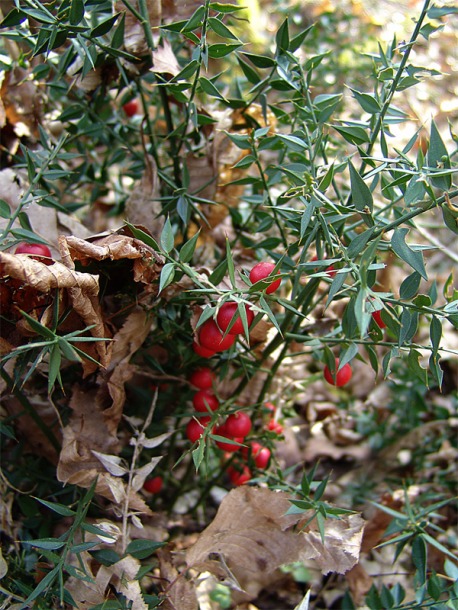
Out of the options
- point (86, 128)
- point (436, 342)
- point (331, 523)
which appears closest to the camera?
point (436, 342)

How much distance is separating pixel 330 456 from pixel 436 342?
50.5 inches

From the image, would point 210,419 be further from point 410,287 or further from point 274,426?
point 410,287

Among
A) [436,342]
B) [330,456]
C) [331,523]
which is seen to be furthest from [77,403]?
[330,456]

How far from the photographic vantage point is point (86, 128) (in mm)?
1476

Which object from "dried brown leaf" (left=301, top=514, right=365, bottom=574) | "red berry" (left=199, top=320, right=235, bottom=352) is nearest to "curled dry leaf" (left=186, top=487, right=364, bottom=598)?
"dried brown leaf" (left=301, top=514, right=365, bottom=574)

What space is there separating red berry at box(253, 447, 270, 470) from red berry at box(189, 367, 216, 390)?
0.25 m

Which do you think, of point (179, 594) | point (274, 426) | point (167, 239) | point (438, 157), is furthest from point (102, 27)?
point (179, 594)

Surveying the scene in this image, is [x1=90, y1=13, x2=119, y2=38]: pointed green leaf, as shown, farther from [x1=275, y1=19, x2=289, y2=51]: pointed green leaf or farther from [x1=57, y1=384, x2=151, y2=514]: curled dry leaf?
[x1=57, y1=384, x2=151, y2=514]: curled dry leaf

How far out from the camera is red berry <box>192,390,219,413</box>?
136cm

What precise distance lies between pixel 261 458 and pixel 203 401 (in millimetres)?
289

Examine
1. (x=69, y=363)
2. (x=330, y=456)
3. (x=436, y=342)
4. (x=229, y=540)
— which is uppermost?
(x=436, y=342)

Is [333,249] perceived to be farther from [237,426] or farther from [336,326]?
[237,426]

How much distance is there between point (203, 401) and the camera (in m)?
1.35

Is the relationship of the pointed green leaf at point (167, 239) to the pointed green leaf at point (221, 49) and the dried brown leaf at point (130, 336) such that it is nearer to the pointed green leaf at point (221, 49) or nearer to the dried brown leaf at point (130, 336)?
the dried brown leaf at point (130, 336)
